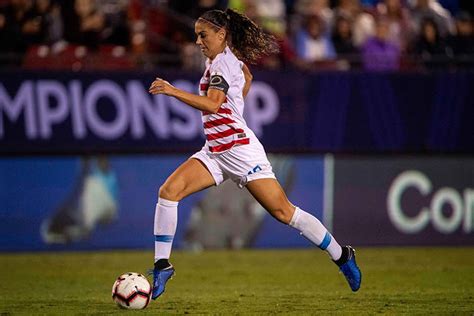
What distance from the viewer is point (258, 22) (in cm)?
1439

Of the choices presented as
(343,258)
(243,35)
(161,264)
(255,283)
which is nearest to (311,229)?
(343,258)

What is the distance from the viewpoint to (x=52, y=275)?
435 inches

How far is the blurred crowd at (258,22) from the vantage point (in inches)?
536

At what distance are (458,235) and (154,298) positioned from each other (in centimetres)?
745

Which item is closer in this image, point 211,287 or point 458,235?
point 211,287

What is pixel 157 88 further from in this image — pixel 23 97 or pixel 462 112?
pixel 462 112

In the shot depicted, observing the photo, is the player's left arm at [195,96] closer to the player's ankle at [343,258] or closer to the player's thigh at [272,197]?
the player's thigh at [272,197]

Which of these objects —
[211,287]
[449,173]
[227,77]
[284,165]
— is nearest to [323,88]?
[284,165]

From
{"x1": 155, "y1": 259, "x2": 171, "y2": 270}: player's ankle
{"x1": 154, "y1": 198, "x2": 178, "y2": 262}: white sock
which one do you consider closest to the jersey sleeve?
{"x1": 154, "y1": 198, "x2": 178, "y2": 262}: white sock

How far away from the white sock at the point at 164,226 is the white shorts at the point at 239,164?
1.53 feet

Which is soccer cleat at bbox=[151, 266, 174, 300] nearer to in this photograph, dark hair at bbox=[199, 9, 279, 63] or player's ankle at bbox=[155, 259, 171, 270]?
player's ankle at bbox=[155, 259, 171, 270]

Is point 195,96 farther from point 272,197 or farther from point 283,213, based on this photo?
point 283,213

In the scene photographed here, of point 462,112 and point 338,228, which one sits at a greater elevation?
point 462,112

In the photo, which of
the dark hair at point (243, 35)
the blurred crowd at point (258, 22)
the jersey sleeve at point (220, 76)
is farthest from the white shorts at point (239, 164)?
the blurred crowd at point (258, 22)
